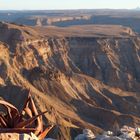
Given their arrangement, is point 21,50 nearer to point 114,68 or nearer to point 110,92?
point 110,92

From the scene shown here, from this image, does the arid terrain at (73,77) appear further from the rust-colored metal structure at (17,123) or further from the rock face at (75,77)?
the rust-colored metal structure at (17,123)

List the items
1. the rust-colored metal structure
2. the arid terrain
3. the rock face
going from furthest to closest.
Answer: the rock face < the arid terrain < the rust-colored metal structure

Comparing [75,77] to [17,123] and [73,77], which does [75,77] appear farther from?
[17,123]

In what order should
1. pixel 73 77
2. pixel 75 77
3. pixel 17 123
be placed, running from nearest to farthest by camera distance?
pixel 17 123
pixel 73 77
pixel 75 77

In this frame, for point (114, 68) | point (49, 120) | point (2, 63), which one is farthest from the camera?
point (114, 68)

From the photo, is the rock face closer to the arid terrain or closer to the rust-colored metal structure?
the arid terrain

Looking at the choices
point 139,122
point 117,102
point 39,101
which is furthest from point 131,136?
point 117,102

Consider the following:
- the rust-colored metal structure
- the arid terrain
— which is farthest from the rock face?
the rust-colored metal structure

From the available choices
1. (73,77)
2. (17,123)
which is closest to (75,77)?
(73,77)
